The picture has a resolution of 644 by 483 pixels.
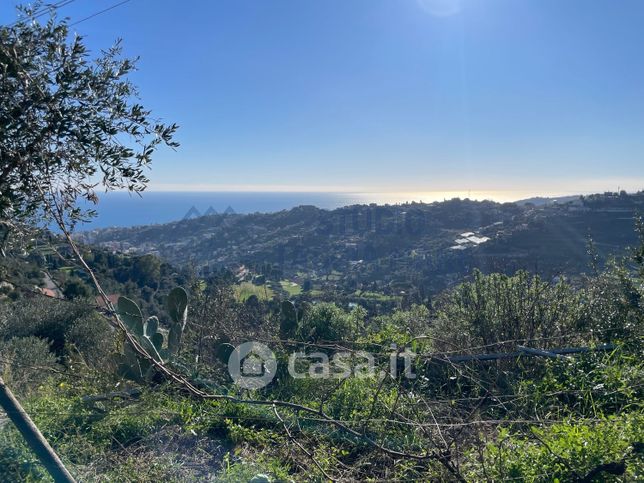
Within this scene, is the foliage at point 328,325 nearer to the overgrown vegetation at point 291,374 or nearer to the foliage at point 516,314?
the overgrown vegetation at point 291,374

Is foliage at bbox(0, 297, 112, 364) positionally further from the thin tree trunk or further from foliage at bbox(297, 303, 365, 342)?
the thin tree trunk

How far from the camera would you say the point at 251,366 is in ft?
14.6

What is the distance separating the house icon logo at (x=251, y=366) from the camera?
4.26 meters

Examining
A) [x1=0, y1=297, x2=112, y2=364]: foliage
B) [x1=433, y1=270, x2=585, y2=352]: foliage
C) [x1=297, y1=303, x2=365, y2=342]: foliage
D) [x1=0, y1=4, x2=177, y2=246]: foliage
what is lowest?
[x1=0, y1=297, x2=112, y2=364]: foliage

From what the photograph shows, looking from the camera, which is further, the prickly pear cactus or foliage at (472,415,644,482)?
the prickly pear cactus

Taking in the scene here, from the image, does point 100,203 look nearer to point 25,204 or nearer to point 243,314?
point 25,204

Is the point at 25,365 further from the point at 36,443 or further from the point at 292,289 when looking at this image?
the point at 292,289

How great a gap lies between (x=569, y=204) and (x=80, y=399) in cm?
2043

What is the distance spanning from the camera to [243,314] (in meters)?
5.88

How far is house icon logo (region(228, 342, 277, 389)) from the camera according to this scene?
14.0 feet

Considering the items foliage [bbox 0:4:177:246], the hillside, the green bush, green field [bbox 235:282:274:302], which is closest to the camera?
foliage [bbox 0:4:177:246]

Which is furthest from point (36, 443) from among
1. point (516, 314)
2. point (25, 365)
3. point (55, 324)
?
point (55, 324)

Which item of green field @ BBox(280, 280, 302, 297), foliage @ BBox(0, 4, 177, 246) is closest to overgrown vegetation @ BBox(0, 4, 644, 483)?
foliage @ BBox(0, 4, 177, 246)

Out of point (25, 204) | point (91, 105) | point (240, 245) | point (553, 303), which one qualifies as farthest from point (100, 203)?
point (240, 245)
